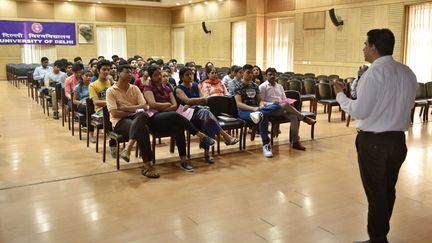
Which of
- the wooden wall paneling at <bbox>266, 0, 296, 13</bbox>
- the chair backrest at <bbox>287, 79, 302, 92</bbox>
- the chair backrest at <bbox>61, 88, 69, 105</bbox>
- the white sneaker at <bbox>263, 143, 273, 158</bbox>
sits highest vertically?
the wooden wall paneling at <bbox>266, 0, 296, 13</bbox>

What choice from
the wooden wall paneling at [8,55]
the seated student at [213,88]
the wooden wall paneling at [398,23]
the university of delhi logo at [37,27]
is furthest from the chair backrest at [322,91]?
the wooden wall paneling at [8,55]

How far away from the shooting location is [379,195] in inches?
109

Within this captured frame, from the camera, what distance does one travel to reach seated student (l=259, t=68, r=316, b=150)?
6.16 meters

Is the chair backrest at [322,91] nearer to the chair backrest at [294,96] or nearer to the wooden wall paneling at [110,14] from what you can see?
the chair backrest at [294,96]

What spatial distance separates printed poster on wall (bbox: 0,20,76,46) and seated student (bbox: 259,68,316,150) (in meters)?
16.7

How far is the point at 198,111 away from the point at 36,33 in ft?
56.4

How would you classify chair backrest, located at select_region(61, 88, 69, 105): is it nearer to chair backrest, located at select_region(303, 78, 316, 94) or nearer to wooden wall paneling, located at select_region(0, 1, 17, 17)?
chair backrest, located at select_region(303, 78, 316, 94)

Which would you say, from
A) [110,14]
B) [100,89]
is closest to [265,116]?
[100,89]

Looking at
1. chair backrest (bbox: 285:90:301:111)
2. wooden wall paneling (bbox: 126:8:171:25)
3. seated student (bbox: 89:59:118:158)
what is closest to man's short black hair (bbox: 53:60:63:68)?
seated student (bbox: 89:59:118:158)

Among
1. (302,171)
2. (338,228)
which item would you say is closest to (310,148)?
A: (302,171)

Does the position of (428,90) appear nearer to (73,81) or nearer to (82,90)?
(82,90)

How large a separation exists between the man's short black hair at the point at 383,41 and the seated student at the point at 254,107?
3.13m

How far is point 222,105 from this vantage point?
603cm

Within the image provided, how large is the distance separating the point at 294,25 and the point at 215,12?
532cm
